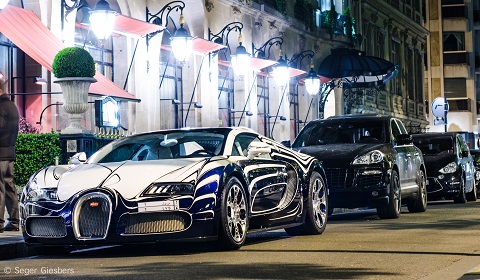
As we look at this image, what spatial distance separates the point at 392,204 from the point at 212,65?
15.6m

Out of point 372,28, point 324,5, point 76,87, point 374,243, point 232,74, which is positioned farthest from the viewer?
point 372,28

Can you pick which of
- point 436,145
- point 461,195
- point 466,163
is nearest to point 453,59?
point 466,163

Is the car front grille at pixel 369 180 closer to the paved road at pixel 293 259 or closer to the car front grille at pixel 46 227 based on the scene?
the paved road at pixel 293 259

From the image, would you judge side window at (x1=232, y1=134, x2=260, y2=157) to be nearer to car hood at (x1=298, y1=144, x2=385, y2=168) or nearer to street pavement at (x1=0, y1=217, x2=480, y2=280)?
street pavement at (x1=0, y1=217, x2=480, y2=280)

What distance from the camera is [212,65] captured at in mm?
33938

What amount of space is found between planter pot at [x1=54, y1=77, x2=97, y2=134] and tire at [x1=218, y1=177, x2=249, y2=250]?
299 inches

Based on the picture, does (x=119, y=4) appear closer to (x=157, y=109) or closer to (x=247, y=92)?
(x=157, y=109)

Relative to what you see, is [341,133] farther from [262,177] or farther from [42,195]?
[42,195]

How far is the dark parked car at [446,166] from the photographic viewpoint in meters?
26.1

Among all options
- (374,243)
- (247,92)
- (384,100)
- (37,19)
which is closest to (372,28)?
(384,100)

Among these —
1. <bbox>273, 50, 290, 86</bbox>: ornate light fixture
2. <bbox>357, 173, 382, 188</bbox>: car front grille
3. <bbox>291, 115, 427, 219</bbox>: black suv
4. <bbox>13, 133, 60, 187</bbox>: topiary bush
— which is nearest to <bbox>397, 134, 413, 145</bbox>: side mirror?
<bbox>291, 115, 427, 219</bbox>: black suv

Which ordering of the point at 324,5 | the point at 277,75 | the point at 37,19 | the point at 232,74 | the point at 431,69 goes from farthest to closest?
the point at 431,69
the point at 324,5
the point at 232,74
the point at 277,75
the point at 37,19

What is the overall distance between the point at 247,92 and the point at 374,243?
79.2 feet

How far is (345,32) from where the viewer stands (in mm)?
48531
